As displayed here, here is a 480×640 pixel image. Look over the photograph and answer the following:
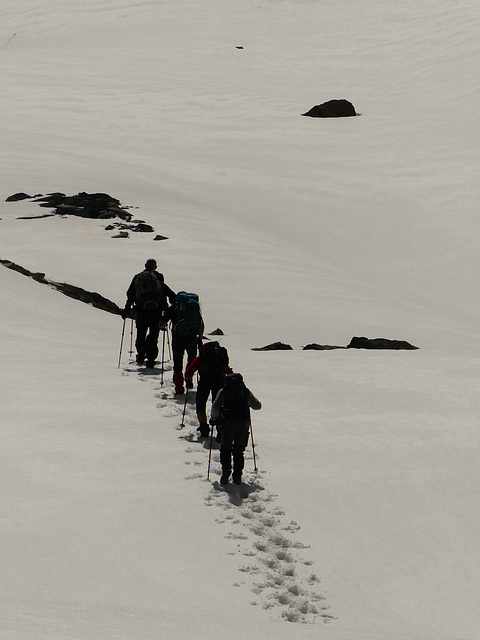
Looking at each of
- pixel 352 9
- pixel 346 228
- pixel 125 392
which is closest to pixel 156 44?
pixel 352 9

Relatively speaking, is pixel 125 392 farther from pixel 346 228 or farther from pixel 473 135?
pixel 473 135

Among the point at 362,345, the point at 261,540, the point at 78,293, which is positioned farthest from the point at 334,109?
the point at 261,540

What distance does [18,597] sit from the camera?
6824 millimetres

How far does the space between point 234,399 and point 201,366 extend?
1169 millimetres

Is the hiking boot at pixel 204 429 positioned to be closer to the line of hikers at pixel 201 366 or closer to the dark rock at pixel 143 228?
the line of hikers at pixel 201 366

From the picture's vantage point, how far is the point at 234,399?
9.65m

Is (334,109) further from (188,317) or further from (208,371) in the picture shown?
(208,371)

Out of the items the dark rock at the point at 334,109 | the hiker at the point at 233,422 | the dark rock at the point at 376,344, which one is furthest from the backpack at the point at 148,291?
the dark rock at the point at 334,109

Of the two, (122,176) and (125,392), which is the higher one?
(122,176)

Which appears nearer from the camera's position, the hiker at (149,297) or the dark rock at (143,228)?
the hiker at (149,297)

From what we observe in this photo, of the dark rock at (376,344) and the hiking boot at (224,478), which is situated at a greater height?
the dark rock at (376,344)

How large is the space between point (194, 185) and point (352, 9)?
3518cm

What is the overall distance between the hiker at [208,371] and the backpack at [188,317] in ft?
4.44

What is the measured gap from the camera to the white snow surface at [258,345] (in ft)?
25.4
